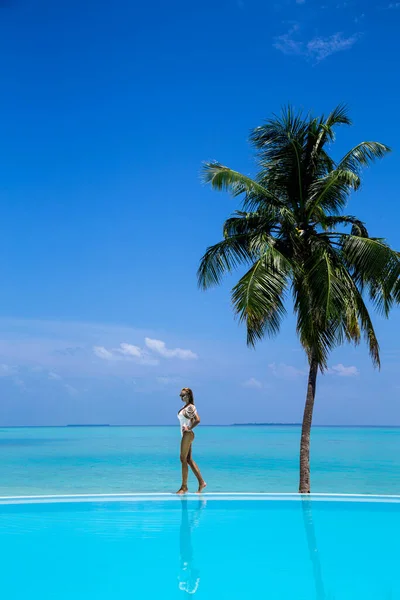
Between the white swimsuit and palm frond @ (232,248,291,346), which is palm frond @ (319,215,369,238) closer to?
palm frond @ (232,248,291,346)

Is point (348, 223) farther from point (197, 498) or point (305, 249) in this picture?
point (197, 498)

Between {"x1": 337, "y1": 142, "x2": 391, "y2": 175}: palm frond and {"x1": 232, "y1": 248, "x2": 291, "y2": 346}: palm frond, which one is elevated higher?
{"x1": 337, "y1": 142, "x2": 391, "y2": 175}: palm frond

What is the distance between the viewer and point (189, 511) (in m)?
8.21

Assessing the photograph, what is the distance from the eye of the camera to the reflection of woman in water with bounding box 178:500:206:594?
491cm

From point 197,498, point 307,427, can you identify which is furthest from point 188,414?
point 307,427

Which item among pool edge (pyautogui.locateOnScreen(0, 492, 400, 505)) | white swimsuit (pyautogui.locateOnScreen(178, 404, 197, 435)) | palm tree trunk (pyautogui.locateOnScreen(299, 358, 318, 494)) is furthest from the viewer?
palm tree trunk (pyautogui.locateOnScreen(299, 358, 318, 494))

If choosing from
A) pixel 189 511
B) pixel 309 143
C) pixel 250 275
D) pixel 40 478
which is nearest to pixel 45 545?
pixel 189 511

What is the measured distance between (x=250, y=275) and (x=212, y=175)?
215 cm

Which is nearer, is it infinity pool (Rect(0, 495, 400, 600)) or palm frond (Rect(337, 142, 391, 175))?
infinity pool (Rect(0, 495, 400, 600))

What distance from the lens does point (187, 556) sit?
584cm

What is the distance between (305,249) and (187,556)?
6581 mm

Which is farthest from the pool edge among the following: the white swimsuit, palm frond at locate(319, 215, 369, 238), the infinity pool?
palm frond at locate(319, 215, 369, 238)

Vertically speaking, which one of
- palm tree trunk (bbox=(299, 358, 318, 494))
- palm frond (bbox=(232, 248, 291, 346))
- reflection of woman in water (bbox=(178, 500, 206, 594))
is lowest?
reflection of woman in water (bbox=(178, 500, 206, 594))

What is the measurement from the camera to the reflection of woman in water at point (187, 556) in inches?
193
